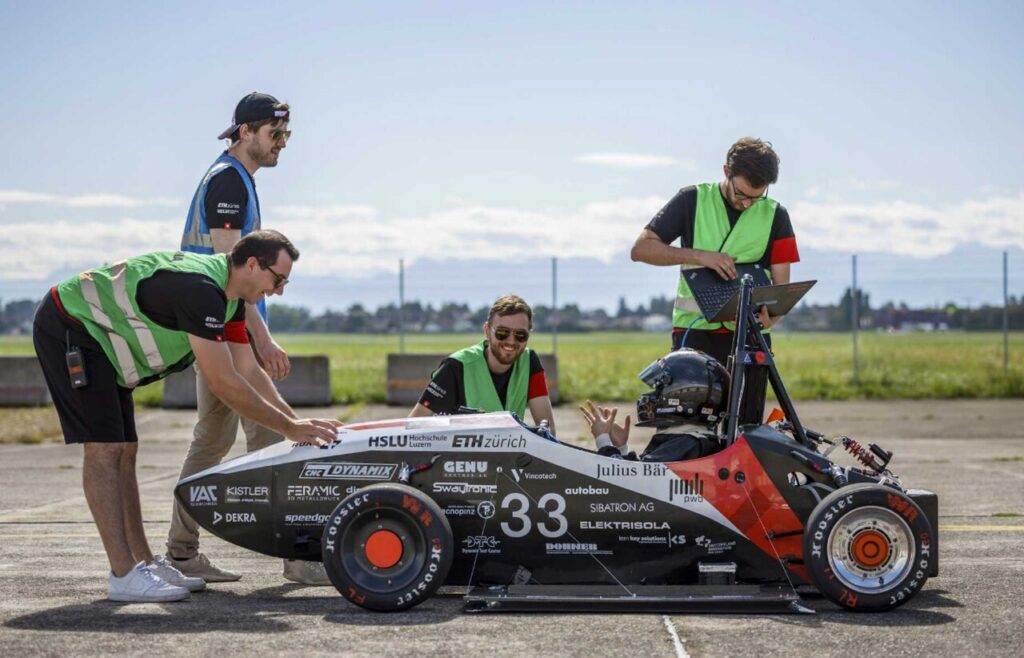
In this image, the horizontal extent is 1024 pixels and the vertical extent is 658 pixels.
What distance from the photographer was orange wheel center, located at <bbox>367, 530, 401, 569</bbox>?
541 cm

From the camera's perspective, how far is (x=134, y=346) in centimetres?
571

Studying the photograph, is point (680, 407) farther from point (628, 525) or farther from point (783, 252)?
point (783, 252)

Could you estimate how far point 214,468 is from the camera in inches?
227

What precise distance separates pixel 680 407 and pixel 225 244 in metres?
2.29

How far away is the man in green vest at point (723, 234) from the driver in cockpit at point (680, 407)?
2.10 feet

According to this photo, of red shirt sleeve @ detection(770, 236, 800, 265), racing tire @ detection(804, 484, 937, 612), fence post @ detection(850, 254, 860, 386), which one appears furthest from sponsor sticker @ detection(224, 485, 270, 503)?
fence post @ detection(850, 254, 860, 386)

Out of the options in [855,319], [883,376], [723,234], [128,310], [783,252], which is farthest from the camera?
[883,376]

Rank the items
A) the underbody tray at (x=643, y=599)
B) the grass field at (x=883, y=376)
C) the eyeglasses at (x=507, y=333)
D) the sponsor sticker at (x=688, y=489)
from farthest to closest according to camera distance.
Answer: the grass field at (x=883, y=376) → the eyeglasses at (x=507, y=333) → the sponsor sticker at (x=688, y=489) → the underbody tray at (x=643, y=599)

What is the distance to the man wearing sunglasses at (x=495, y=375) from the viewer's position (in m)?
6.70

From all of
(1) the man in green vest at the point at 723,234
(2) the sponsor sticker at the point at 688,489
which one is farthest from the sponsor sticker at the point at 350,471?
(1) the man in green vest at the point at 723,234

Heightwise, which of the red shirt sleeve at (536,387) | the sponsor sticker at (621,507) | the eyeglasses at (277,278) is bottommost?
the sponsor sticker at (621,507)

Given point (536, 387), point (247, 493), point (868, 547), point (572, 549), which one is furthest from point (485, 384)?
point (868, 547)

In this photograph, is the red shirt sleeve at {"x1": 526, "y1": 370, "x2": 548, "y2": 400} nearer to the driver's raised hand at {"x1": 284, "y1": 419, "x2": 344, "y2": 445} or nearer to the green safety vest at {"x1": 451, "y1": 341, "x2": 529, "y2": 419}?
the green safety vest at {"x1": 451, "y1": 341, "x2": 529, "y2": 419}

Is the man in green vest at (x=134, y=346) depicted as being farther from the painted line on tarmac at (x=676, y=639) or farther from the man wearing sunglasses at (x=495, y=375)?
the painted line on tarmac at (x=676, y=639)
